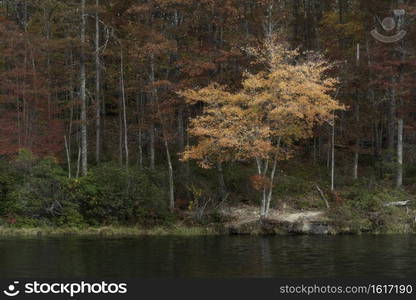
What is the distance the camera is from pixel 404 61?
33469 mm

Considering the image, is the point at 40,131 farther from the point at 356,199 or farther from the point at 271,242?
the point at 356,199

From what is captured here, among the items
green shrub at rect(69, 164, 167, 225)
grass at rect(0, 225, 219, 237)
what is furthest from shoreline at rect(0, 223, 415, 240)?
green shrub at rect(69, 164, 167, 225)

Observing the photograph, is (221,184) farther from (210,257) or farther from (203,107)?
(210,257)

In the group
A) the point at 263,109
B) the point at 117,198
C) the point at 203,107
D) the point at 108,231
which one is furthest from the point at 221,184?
the point at 108,231

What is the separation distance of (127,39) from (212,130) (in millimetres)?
9258

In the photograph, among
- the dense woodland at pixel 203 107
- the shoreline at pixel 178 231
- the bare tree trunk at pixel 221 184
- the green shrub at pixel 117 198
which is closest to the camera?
the shoreline at pixel 178 231

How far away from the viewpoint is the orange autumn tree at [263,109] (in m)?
29.1

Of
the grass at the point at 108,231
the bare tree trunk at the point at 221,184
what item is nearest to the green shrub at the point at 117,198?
the grass at the point at 108,231

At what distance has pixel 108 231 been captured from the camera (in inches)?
1151

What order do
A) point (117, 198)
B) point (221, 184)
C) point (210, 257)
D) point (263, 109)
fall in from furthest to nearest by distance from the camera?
point (221, 184)
point (117, 198)
point (263, 109)
point (210, 257)

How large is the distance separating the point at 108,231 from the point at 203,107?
9.29m

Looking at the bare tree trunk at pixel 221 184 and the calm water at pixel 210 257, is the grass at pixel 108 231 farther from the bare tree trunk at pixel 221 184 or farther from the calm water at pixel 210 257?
the bare tree trunk at pixel 221 184

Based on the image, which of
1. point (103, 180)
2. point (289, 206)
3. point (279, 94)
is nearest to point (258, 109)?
point (279, 94)

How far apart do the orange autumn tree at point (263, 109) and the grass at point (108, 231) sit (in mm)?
3383
